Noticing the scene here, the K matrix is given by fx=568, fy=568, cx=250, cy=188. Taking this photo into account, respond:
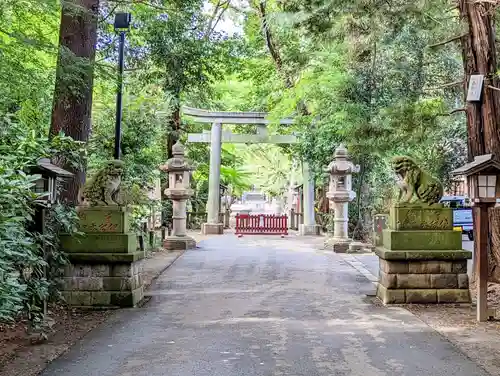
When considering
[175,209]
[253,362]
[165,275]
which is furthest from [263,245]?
[253,362]

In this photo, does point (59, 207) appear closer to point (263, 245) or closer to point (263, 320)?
point (263, 320)

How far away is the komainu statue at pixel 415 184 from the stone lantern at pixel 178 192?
9.90 metres

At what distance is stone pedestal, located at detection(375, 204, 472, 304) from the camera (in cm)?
801

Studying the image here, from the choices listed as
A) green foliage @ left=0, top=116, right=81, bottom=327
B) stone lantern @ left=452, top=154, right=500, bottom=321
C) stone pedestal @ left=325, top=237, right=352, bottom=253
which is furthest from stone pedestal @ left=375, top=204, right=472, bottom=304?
stone pedestal @ left=325, top=237, right=352, bottom=253

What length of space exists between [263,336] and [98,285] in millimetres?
2804

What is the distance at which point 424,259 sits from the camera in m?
8.01

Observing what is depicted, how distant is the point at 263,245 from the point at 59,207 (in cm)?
1180

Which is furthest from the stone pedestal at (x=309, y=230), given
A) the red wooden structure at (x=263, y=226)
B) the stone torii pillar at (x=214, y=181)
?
the stone torii pillar at (x=214, y=181)

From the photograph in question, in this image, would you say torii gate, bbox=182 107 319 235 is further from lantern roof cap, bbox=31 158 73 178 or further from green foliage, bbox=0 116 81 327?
lantern roof cap, bbox=31 158 73 178

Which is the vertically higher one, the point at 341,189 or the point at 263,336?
the point at 341,189

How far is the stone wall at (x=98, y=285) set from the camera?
778cm

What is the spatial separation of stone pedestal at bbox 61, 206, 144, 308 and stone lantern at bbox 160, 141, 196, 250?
911 cm

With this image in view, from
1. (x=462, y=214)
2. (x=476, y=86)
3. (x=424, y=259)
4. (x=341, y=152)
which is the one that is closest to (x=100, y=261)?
(x=424, y=259)

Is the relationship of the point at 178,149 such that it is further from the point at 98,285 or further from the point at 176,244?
the point at 98,285
